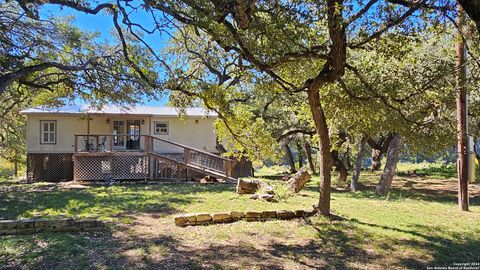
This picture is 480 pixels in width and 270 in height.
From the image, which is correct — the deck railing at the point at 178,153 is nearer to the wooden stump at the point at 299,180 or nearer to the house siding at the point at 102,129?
the house siding at the point at 102,129

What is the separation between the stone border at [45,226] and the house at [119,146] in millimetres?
9630

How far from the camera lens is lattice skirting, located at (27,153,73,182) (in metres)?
18.5

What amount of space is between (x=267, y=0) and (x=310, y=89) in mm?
2373

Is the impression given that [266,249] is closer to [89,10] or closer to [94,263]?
[94,263]

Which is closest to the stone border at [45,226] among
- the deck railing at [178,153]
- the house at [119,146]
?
the house at [119,146]

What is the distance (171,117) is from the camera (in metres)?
20.4

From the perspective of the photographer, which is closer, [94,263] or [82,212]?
[94,263]

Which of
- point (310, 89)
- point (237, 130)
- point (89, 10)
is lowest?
point (237, 130)

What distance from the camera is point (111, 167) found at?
1700 centimetres

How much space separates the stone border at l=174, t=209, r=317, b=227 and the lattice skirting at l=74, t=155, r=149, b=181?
33.8 feet

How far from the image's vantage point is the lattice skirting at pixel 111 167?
16.6 meters

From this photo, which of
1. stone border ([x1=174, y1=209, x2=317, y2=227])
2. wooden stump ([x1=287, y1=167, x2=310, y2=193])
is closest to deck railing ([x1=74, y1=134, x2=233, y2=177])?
wooden stump ([x1=287, y1=167, x2=310, y2=193])

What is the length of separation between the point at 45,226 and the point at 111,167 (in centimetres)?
1107

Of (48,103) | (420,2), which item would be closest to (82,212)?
(420,2)
